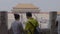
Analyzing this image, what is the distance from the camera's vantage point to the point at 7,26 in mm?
4852

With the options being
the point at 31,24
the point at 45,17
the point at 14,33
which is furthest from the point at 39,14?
the point at 14,33

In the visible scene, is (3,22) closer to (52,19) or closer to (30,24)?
(30,24)

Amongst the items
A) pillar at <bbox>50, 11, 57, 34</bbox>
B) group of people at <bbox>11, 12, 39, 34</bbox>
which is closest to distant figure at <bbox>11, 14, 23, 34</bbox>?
group of people at <bbox>11, 12, 39, 34</bbox>

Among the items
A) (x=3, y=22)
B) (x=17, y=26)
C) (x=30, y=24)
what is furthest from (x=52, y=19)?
(x=3, y=22)

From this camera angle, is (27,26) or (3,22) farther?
(3,22)

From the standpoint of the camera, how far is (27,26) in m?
4.60

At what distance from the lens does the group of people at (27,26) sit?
453 centimetres

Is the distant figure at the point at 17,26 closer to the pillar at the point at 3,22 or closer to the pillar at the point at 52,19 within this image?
the pillar at the point at 3,22

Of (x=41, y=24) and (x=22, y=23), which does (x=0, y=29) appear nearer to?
(x=22, y=23)

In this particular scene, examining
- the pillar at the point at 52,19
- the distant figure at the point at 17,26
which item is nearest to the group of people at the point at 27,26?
the distant figure at the point at 17,26

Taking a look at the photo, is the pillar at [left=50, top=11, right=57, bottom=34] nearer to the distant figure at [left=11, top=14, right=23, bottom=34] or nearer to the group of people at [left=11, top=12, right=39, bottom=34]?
the group of people at [left=11, top=12, right=39, bottom=34]

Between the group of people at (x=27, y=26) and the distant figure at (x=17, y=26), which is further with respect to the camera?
the distant figure at (x=17, y=26)

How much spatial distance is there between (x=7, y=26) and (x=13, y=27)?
0.70ft

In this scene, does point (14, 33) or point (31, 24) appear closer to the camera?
point (31, 24)
